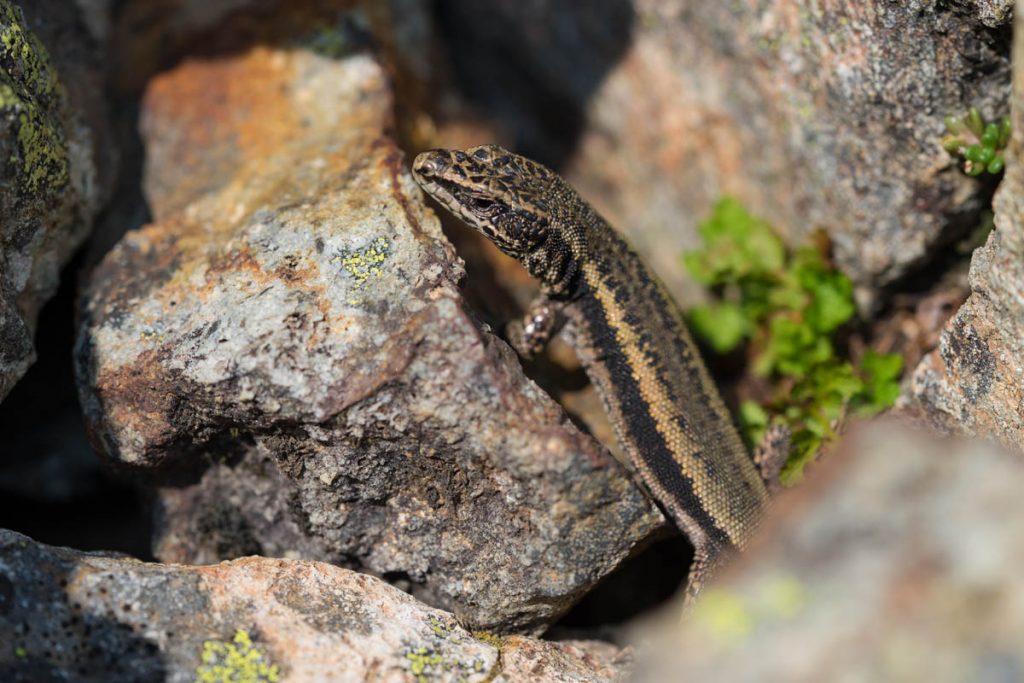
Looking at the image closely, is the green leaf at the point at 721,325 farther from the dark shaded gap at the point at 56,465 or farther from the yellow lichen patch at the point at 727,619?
the dark shaded gap at the point at 56,465

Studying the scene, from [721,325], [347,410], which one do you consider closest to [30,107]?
[347,410]

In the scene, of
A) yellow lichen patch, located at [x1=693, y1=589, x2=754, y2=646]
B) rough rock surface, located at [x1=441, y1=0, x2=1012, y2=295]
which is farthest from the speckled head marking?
yellow lichen patch, located at [x1=693, y1=589, x2=754, y2=646]

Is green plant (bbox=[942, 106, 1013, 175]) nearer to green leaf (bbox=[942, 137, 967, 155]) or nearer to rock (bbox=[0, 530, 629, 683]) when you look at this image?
green leaf (bbox=[942, 137, 967, 155])

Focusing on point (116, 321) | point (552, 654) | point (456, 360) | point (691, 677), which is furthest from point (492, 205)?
point (691, 677)

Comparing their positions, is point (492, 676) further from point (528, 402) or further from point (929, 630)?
point (929, 630)

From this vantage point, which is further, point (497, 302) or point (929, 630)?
point (497, 302)

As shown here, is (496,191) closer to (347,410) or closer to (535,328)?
(535,328)
